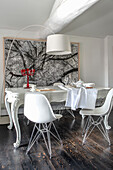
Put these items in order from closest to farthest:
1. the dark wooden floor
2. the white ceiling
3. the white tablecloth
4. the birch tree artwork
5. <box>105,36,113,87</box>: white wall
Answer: the dark wooden floor → the white tablecloth → the white ceiling → the birch tree artwork → <box>105,36,113,87</box>: white wall

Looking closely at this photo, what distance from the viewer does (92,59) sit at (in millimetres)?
5801

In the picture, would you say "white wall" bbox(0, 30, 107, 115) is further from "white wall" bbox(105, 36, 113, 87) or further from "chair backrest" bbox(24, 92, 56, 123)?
"chair backrest" bbox(24, 92, 56, 123)

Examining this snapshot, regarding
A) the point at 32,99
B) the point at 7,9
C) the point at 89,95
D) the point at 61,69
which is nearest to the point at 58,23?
the point at 7,9

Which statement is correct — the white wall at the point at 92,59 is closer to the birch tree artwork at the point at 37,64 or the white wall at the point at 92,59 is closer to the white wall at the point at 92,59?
the white wall at the point at 92,59

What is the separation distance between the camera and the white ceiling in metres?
3.91

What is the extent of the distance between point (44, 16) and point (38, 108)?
315 centimetres

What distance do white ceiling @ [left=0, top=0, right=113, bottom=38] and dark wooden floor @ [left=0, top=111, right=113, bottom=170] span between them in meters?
3.06

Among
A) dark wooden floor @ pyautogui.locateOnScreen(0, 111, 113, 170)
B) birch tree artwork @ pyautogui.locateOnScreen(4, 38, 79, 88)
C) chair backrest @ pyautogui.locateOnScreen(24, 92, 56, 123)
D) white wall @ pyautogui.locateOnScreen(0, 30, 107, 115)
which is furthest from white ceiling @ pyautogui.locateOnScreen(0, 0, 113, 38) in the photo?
dark wooden floor @ pyautogui.locateOnScreen(0, 111, 113, 170)

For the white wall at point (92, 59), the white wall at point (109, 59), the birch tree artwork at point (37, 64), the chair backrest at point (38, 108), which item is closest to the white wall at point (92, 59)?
the white wall at point (92, 59)

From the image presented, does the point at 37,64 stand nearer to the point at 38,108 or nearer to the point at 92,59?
the point at 92,59

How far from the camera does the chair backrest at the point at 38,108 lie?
2025 millimetres

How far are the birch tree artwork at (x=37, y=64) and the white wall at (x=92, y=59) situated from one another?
28cm

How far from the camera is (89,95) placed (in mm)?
2639

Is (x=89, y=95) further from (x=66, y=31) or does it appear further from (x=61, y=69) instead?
(x=66, y=31)
